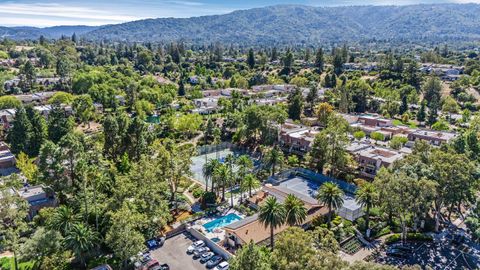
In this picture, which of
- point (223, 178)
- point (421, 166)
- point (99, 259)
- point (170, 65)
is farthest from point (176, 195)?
point (170, 65)

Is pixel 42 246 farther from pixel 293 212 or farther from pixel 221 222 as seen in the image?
pixel 293 212

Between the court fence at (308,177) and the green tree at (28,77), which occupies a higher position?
the green tree at (28,77)

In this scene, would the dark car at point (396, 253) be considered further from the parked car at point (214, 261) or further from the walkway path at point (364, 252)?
the parked car at point (214, 261)

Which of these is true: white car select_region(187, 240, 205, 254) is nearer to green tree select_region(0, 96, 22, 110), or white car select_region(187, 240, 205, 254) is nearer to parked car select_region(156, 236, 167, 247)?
parked car select_region(156, 236, 167, 247)

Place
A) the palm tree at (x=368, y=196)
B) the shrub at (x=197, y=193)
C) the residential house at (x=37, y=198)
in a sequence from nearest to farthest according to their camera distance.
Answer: the palm tree at (x=368, y=196)
the residential house at (x=37, y=198)
the shrub at (x=197, y=193)

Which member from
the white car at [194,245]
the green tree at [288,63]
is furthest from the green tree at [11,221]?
the green tree at [288,63]

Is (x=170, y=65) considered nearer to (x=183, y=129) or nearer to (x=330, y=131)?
(x=183, y=129)

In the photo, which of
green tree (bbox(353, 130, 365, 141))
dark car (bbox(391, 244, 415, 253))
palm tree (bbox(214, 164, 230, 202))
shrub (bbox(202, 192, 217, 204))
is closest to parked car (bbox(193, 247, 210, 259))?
shrub (bbox(202, 192, 217, 204))
